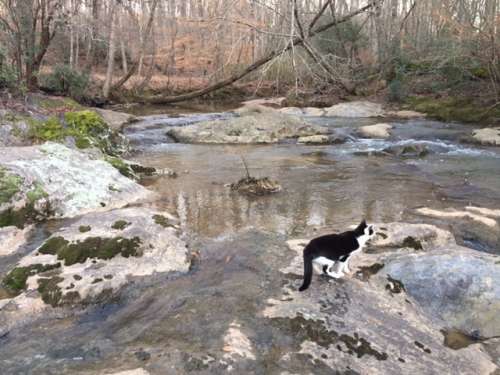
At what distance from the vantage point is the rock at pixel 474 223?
Answer: 5.24 meters

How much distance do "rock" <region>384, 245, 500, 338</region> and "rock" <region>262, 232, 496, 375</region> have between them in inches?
3.9

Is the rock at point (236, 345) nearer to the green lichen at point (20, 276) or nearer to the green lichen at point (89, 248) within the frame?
the green lichen at point (89, 248)

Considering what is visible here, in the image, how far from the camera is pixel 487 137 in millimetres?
12070

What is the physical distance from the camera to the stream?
9.10 feet

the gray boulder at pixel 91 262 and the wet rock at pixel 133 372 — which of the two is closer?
the wet rock at pixel 133 372

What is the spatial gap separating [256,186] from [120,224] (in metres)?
2.93

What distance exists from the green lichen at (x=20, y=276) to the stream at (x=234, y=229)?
21.2 inches

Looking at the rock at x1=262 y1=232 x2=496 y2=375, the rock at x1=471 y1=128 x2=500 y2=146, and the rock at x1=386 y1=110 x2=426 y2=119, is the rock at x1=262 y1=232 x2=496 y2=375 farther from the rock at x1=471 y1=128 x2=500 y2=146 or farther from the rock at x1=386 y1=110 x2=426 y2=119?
the rock at x1=386 y1=110 x2=426 y2=119

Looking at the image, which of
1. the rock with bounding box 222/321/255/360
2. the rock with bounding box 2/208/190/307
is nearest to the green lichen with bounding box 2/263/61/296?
the rock with bounding box 2/208/190/307

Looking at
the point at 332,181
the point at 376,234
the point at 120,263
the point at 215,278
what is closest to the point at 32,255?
the point at 120,263

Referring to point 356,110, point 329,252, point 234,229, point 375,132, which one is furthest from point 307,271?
point 356,110

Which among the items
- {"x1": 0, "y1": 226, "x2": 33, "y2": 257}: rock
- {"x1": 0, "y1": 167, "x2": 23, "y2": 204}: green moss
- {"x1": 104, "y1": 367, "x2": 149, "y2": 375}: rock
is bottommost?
{"x1": 0, "y1": 226, "x2": 33, "y2": 257}: rock

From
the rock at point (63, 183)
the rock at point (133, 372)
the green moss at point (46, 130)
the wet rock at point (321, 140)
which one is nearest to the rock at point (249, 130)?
the wet rock at point (321, 140)

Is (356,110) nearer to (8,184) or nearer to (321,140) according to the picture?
(321,140)
